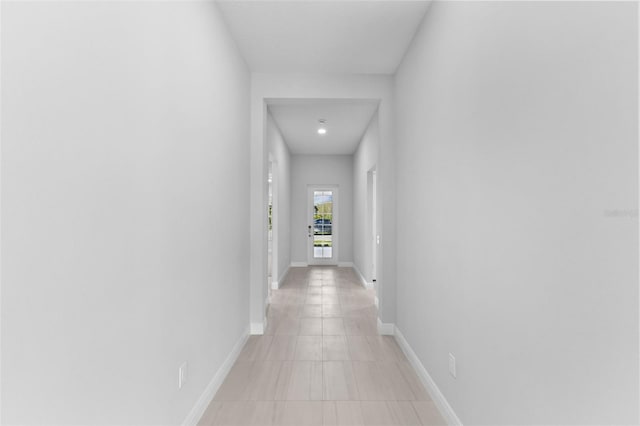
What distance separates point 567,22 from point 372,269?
547cm

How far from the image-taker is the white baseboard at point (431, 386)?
6.82ft

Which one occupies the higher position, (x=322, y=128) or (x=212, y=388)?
(x=322, y=128)

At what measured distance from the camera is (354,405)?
2.32m

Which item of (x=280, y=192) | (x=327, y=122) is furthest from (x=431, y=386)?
(x=280, y=192)

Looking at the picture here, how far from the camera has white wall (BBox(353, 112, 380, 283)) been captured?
18.7 ft

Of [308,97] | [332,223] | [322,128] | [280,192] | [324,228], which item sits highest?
[322,128]

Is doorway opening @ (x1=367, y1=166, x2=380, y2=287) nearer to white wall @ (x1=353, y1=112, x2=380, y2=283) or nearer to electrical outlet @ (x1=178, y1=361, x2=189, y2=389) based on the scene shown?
white wall @ (x1=353, y1=112, x2=380, y2=283)

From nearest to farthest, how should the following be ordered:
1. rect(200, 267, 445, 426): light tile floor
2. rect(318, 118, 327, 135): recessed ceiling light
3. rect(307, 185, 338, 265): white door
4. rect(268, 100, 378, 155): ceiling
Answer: rect(200, 267, 445, 426): light tile floor
rect(268, 100, 378, 155): ceiling
rect(318, 118, 327, 135): recessed ceiling light
rect(307, 185, 338, 265): white door

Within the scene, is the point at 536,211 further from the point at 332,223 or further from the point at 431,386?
the point at 332,223

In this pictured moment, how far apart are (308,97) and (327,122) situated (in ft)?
6.24

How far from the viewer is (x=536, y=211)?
1319 mm

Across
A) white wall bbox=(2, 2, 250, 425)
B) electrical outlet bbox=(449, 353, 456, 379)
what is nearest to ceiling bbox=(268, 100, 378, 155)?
white wall bbox=(2, 2, 250, 425)

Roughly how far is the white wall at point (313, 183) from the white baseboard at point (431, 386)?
524 cm

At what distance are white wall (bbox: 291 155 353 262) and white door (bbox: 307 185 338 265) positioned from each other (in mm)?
147
